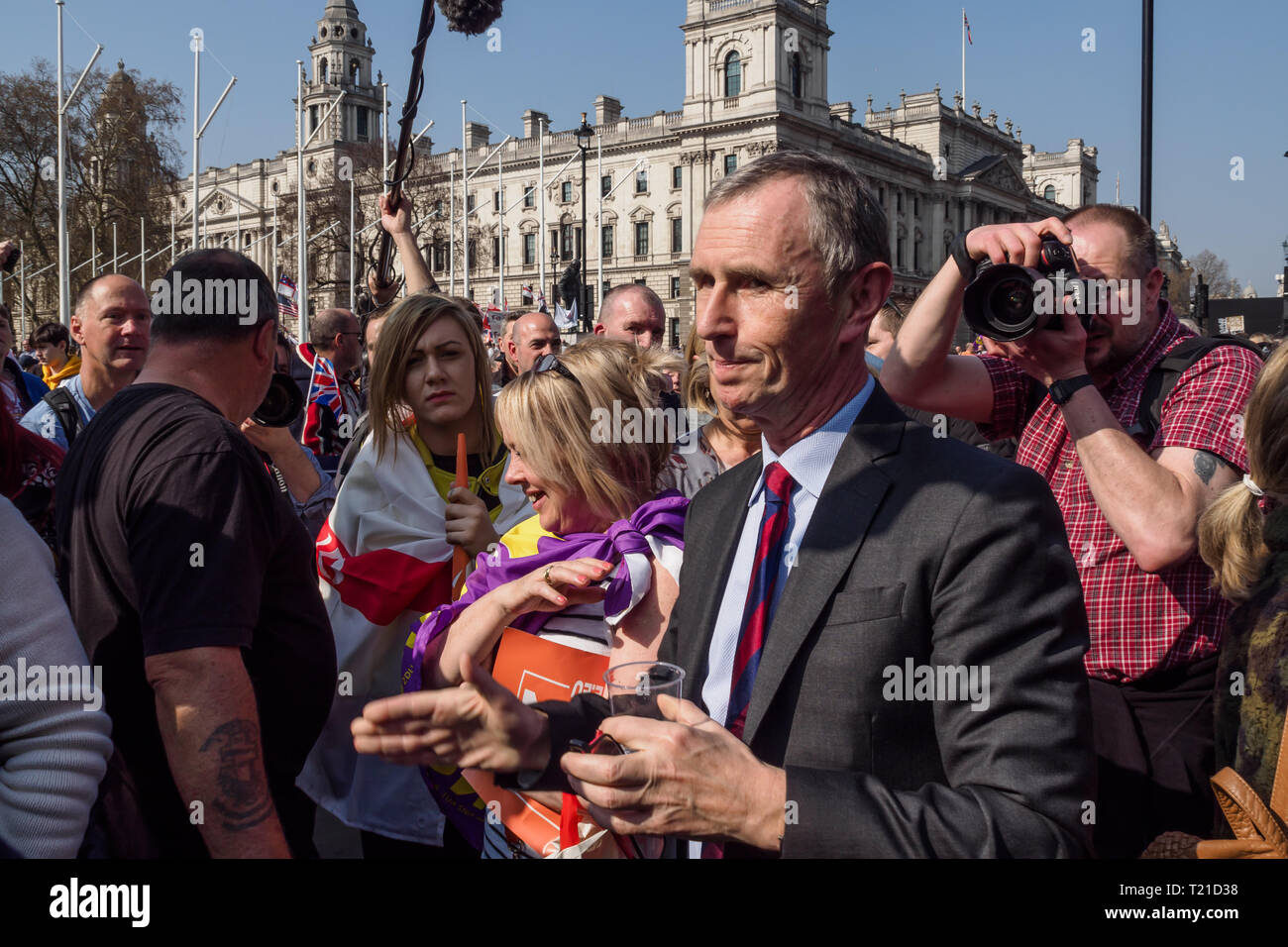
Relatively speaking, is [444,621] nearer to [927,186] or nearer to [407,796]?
[407,796]

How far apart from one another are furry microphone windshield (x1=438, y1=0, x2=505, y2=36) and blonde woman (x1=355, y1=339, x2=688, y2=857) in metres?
0.95

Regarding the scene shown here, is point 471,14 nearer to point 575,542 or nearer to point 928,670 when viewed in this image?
point 575,542

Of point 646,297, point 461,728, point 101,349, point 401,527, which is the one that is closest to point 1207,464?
point 461,728

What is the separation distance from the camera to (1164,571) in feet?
7.78

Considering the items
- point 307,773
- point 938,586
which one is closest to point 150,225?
point 307,773

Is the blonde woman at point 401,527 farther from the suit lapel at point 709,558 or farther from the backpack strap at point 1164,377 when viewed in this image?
the backpack strap at point 1164,377

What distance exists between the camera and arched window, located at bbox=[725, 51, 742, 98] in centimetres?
5984

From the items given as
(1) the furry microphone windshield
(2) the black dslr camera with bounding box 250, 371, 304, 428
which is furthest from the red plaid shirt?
(2) the black dslr camera with bounding box 250, 371, 304, 428

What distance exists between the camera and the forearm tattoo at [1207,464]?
2352 mm

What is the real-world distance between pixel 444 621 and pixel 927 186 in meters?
Answer: 81.4

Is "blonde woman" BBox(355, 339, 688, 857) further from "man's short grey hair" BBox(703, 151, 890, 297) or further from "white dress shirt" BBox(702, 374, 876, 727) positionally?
"man's short grey hair" BBox(703, 151, 890, 297)

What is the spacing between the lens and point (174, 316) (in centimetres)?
246

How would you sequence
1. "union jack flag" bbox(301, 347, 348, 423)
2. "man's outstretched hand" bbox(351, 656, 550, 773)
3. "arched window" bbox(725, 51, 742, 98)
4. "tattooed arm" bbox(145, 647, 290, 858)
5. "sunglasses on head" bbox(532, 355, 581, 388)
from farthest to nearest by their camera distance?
"arched window" bbox(725, 51, 742, 98), "union jack flag" bbox(301, 347, 348, 423), "sunglasses on head" bbox(532, 355, 581, 388), "tattooed arm" bbox(145, 647, 290, 858), "man's outstretched hand" bbox(351, 656, 550, 773)

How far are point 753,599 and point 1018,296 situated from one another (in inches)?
41.5
